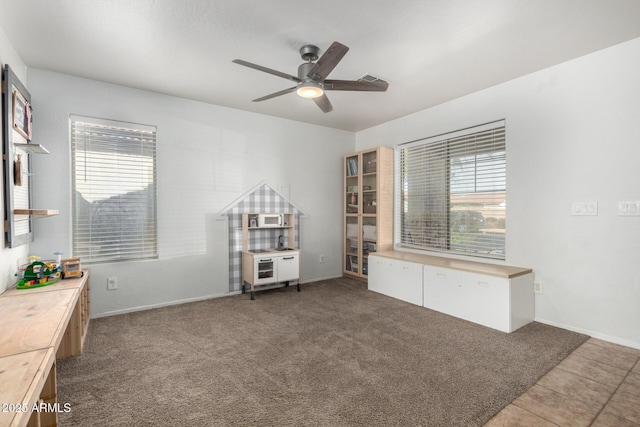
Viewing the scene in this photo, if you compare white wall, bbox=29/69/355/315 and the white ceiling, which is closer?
the white ceiling

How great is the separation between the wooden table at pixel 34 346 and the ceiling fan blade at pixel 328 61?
2063mm

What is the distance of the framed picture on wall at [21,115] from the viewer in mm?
2320

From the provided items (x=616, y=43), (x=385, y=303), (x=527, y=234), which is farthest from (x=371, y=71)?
(x=385, y=303)

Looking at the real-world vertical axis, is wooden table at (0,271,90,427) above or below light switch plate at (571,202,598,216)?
below

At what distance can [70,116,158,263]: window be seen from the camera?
313 centimetres

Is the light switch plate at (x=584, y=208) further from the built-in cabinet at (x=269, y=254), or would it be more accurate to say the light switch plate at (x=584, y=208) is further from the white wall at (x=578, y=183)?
the built-in cabinet at (x=269, y=254)

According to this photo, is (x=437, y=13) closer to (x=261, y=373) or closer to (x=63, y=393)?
(x=261, y=373)

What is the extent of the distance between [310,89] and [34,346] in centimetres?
218

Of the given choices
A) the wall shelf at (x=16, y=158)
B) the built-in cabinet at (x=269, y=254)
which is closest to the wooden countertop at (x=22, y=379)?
the wall shelf at (x=16, y=158)

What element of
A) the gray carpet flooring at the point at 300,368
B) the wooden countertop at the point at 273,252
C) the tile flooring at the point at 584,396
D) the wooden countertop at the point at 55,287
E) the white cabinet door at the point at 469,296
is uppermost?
the wooden countertop at the point at 273,252

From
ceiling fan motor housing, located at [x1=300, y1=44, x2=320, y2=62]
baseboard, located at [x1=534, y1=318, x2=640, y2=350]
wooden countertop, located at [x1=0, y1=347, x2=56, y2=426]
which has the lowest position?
baseboard, located at [x1=534, y1=318, x2=640, y2=350]

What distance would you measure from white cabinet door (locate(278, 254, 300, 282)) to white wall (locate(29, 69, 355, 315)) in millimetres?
513

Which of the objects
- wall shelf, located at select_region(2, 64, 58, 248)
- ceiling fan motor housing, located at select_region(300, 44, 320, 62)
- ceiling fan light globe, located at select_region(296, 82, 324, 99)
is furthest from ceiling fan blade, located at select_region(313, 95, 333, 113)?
wall shelf, located at select_region(2, 64, 58, 248)

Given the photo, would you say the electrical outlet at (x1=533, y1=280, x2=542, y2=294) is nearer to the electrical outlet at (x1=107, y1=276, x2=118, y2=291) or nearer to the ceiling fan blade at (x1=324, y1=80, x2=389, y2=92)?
the ceiling fan blade at (x1=324, y1=80, x2=389, y2=92)
